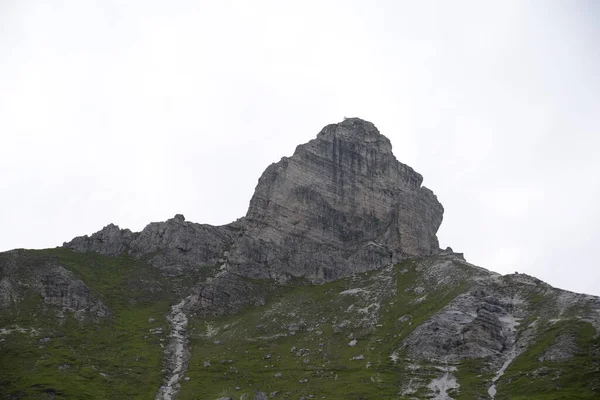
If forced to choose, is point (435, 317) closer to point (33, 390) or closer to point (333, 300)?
point (333, 300)

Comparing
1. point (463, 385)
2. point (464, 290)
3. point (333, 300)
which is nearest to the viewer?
point (463, 385)

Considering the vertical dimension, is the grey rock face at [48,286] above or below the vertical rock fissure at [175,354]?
above

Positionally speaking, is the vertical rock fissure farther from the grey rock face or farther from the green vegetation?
the green vegetation

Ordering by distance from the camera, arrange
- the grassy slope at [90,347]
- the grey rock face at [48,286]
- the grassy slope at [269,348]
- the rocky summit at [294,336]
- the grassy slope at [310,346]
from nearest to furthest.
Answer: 1. the grassy slope at [269,348]
2. the rocky summit at [294,336]
3. the grassy slope at [90,347]
4. the grassy slope at [310,346]
5. the grey rock face at [48,286]

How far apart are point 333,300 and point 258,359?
135 feet

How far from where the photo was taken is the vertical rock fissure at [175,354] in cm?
12962

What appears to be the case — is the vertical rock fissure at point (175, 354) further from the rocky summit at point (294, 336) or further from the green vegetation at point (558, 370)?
the green vegetation at point (558, 370)

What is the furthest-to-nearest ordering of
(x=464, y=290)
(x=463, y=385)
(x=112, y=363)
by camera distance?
(x=464, y=290) < (x=112, y=363) < (x=463, y=385)

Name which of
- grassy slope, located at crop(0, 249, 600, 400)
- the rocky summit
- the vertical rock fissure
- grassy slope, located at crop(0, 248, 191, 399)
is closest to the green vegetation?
grassy slope, located at crop(0, 249, 600, 400)

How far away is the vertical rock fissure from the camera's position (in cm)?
12962

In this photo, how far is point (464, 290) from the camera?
154 meters

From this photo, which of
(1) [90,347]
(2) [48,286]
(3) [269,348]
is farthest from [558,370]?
(2) [48,286]

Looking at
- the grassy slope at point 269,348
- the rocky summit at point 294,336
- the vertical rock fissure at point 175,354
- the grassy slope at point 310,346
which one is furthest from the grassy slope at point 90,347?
the grassy slope at point 310,346

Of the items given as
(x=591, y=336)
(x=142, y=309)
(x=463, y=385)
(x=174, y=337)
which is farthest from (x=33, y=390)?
(x=591, y=336)
